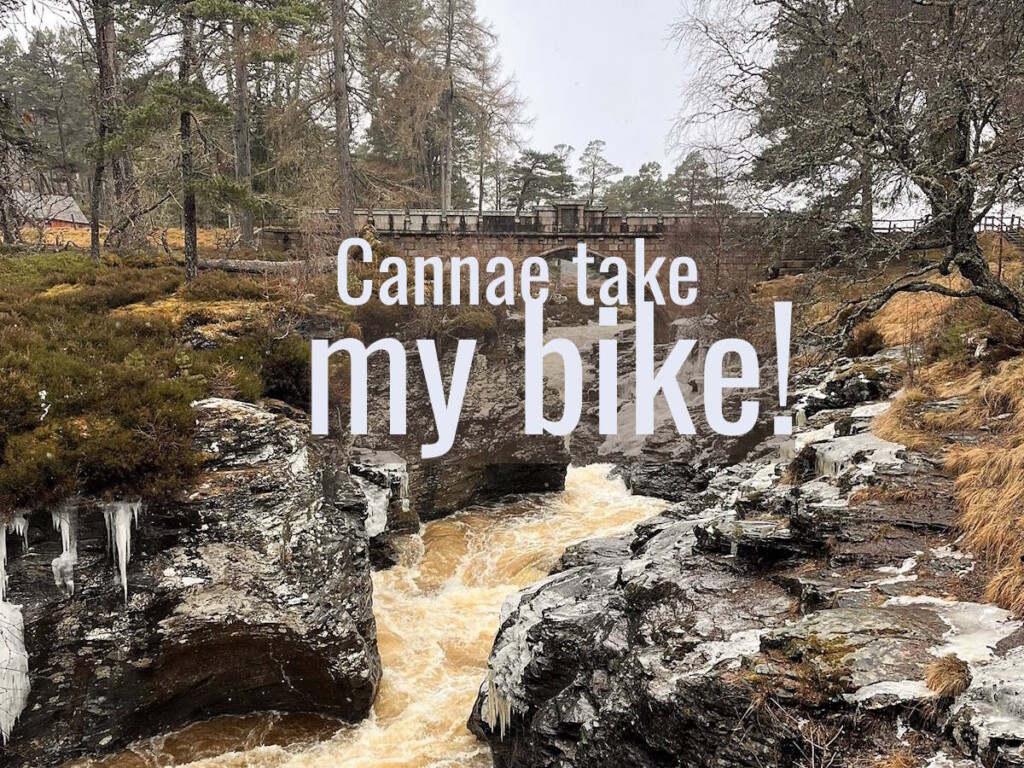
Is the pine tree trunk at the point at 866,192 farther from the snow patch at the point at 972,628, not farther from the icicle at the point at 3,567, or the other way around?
the icicle at the point at 3,567

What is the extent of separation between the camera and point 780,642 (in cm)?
407

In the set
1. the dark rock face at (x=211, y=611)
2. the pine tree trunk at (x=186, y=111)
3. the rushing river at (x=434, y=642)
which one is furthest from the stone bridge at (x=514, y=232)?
the dark rock face at (x=211, y=611)

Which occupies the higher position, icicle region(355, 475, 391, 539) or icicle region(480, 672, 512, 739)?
icicle region(355, 475, 391, 539)

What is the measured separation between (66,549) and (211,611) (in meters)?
1.50

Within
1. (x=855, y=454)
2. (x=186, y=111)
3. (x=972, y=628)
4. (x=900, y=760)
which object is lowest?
(x=900, y=760)

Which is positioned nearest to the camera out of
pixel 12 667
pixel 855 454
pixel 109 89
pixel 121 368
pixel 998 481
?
pixel 998 481

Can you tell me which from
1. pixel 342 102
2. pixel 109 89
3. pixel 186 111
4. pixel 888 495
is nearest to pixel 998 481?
pixel 888 495

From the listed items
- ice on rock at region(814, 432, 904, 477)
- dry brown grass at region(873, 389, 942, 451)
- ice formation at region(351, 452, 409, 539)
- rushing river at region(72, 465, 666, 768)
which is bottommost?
rushing river at region(72, 465, 666, 768)

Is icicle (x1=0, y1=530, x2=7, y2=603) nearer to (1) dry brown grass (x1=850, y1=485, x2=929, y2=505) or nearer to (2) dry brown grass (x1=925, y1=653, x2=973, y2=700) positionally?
(2) dry brown grass (x1=925, y1=653, x2=973, y2=700)

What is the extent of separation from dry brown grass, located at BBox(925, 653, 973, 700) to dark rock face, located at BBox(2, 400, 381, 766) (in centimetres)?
542

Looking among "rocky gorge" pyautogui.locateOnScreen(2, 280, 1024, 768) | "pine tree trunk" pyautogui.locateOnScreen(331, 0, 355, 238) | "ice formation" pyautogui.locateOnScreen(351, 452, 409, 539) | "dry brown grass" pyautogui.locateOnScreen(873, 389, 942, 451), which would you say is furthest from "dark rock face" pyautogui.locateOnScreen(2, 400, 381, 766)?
"pine tree trunk" pyautogui.locateOnScreen(331, 0, 355, 238)

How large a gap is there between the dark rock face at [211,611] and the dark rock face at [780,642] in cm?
204

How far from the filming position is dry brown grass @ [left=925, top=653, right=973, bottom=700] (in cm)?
323

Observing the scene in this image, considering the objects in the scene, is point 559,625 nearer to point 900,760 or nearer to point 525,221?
point 900,760
